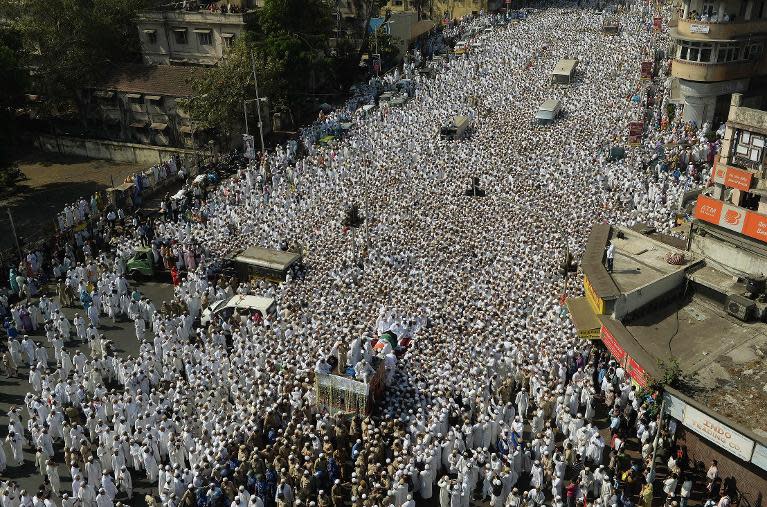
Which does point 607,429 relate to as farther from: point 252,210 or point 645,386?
point 252,210

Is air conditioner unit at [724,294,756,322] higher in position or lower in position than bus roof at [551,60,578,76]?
lower

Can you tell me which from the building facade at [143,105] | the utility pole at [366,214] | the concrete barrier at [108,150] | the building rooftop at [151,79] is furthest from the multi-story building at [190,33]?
the utility pole at [366,214]

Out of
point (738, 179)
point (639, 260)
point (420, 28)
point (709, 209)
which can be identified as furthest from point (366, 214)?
point (420, 28)

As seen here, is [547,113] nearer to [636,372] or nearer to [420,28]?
[636,372]

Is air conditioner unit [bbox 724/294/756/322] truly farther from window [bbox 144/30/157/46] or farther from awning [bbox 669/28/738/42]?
window [bbox 144/30/157/46]

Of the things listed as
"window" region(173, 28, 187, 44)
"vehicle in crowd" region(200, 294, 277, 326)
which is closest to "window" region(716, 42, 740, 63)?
"vehicle in crowd" region(200, 294, 277, 326)

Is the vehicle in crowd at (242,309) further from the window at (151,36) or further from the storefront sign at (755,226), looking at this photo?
the window at (151,36)
